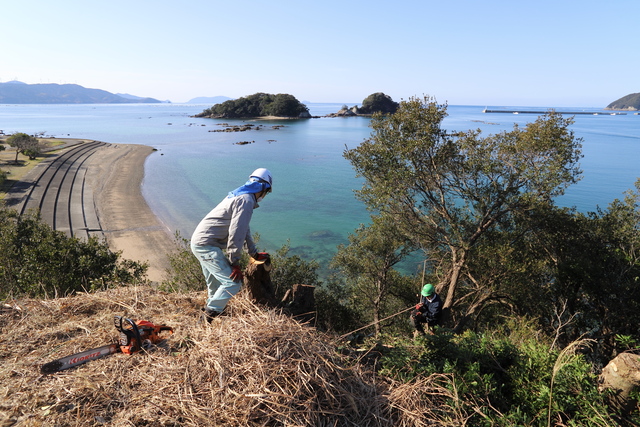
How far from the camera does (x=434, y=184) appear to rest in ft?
45.3

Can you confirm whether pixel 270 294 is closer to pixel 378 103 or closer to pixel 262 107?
pixel 262 107

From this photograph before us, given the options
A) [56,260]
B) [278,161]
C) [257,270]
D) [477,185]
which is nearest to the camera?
[257,270]

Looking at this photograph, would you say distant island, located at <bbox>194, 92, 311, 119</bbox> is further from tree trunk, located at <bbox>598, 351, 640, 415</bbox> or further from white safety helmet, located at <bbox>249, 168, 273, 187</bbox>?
tree trunk, located at <bbox>598, 351, 640, 415</bbox>

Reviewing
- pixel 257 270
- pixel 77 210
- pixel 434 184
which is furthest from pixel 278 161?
pixel 257 270

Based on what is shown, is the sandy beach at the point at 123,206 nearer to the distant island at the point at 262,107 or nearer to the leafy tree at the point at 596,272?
the leafy tree at the point at 596,272

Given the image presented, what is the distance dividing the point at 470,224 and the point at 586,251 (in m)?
3.74

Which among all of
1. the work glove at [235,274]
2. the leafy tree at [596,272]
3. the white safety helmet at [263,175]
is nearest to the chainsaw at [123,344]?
the work glove at [235,274]

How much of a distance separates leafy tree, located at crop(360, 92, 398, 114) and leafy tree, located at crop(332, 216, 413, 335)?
577 feet

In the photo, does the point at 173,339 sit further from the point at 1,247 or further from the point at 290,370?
the point at 1,247

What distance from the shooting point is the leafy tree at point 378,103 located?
18362 cm

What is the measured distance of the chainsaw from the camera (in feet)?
13.4

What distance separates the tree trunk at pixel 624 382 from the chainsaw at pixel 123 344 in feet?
18.4

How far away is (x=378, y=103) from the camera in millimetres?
184750

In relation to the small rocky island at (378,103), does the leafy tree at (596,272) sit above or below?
below
